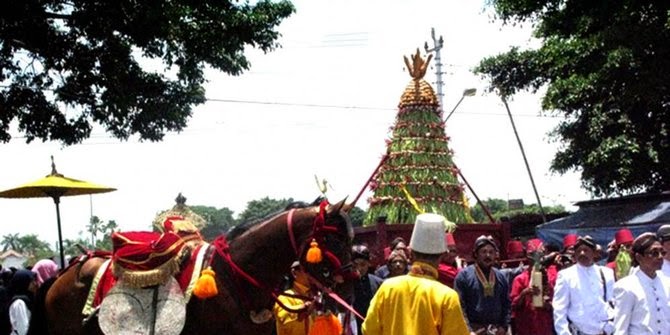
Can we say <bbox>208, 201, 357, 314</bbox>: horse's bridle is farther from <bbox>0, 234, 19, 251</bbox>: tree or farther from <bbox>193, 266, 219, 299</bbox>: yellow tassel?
<bbox>0, 234, 19, 251</bbox>: tree

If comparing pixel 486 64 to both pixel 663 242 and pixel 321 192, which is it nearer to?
pixel 663 242

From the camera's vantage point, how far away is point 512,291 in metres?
10.4

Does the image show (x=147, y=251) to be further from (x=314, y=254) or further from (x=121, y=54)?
(x=121, y=54)

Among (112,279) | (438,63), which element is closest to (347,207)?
(112,279)

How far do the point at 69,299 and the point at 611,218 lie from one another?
1183cm

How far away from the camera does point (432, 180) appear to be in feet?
55.3

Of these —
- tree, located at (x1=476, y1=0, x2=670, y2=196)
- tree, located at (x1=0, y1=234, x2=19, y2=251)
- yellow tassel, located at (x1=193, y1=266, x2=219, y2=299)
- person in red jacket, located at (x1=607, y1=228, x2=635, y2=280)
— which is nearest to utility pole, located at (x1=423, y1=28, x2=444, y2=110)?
tree, located at (x1=476, y1=0, x2=670, y2=196)

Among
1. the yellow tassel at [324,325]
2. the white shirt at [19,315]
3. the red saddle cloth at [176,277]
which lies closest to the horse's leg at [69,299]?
the red saddle cloth at [176,277]

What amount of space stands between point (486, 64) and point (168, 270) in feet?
56.7

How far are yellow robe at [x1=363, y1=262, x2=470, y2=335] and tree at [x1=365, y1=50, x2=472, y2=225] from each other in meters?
11.0

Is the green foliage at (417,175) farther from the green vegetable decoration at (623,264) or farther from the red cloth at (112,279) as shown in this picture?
the red cloth at (112,279)

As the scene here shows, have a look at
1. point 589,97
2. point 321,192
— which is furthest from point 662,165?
point 321,192

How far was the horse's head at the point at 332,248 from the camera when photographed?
6.51m

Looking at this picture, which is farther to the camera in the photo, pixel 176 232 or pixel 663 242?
pixel 663 242
